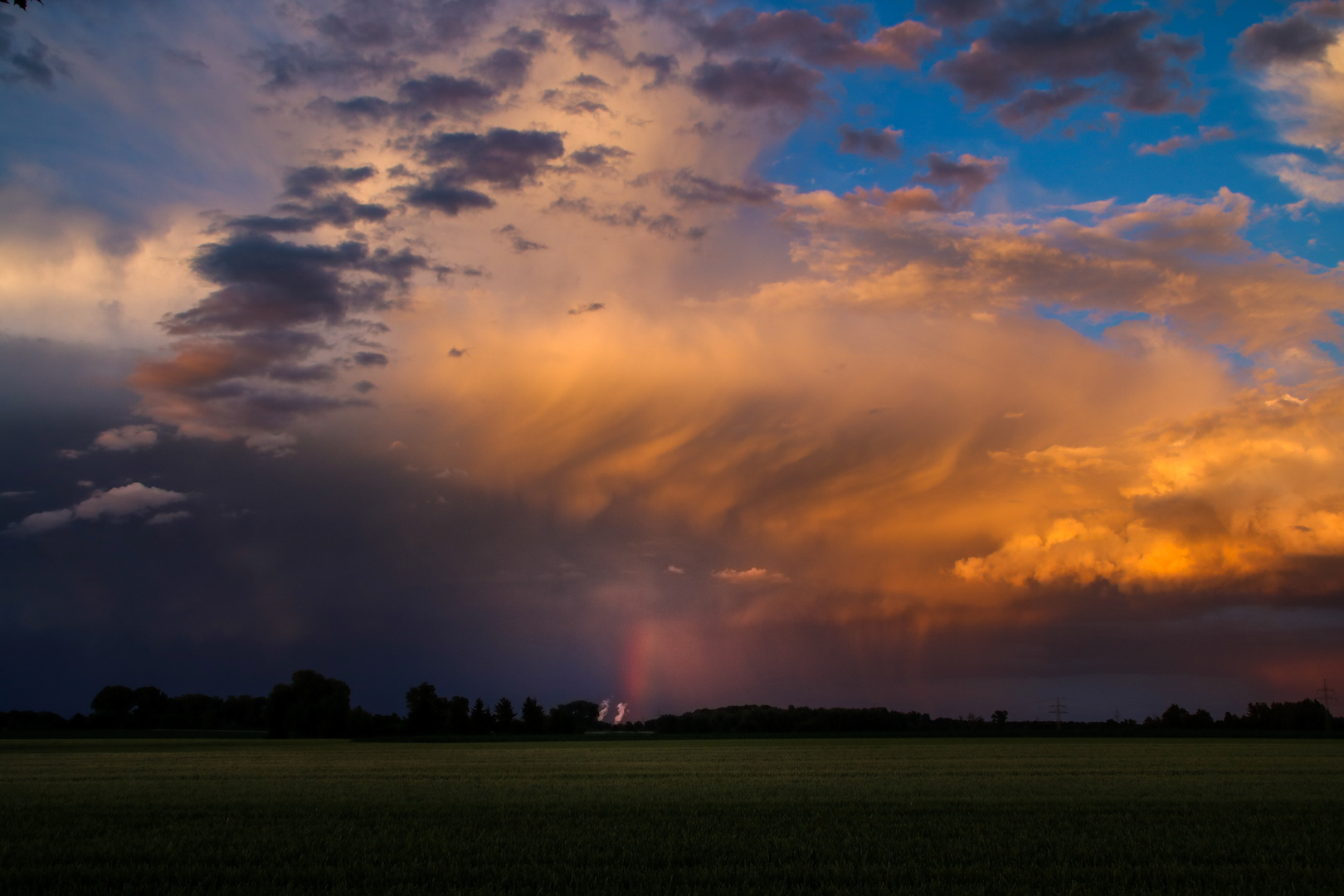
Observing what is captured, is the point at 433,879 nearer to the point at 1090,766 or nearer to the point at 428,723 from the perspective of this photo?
the point at 1090,766

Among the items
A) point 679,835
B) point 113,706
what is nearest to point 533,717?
point 113,706

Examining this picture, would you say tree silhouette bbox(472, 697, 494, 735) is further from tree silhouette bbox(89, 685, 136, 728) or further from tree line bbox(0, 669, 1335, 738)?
tree silhouette bbox(89, 685, 136, 728)

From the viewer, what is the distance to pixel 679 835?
16469 millimetres

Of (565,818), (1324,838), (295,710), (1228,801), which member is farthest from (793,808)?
(295,710)

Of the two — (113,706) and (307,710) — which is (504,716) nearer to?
(307,710)

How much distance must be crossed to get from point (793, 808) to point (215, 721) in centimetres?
18335

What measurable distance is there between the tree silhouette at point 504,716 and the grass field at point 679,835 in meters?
118

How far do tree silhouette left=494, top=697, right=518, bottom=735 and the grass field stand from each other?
387 feet

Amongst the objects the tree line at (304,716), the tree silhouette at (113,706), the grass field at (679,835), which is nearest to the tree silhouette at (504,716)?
the tree line at (304,716)

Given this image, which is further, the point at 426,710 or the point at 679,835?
the point at 426,710

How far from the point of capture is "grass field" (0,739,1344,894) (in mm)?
12523

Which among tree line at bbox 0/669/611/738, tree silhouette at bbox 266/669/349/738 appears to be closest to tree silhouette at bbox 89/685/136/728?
tree line at bbox 0/669/611/738

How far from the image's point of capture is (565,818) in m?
19.3

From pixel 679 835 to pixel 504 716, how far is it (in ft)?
460
